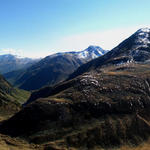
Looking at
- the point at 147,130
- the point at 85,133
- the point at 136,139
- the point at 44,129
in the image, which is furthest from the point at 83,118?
the point at 147,130

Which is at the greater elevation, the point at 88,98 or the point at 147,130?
the point at 88,98

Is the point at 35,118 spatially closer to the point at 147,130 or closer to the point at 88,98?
the point at 88,98

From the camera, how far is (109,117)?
8250cm

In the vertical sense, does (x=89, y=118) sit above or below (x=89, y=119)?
above

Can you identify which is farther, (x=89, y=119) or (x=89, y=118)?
(x=89, y=118)

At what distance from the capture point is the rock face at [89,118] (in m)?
71.0

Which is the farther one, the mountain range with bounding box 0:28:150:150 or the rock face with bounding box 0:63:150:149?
the rock face with bounding box 0:63:150:149

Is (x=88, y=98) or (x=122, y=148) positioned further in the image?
(x=88, y=98)

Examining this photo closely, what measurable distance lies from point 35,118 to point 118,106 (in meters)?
39.1

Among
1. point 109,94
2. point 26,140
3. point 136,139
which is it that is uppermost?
point 109,94

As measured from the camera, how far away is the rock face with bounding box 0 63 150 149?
2795 inches

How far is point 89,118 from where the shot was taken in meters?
81.6

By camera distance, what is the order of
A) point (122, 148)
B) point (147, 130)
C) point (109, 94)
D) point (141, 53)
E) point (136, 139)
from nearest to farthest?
point (122, 148), point (136, 139), point (147, 130), point (109, 94), point (141, 53)

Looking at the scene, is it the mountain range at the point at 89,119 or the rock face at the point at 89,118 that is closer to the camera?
the mountain range at the point at 89,119
